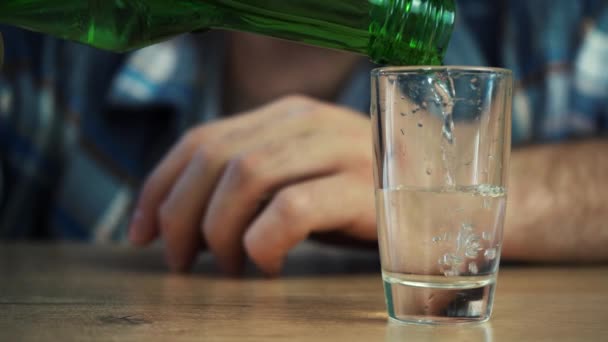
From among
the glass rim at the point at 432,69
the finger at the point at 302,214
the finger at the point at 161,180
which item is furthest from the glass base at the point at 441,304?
the finger at the point at 161,180

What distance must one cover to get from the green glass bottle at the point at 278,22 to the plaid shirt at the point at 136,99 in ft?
2.37

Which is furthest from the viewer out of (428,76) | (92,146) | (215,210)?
(92,146)

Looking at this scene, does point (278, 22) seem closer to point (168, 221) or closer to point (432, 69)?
point (432, 69)

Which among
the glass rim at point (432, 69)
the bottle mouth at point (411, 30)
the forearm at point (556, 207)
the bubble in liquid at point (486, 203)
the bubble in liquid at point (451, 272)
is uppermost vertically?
the bottle mouth at point (411, 30)

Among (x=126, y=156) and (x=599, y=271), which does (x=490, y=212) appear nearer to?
(x=599, y=271)

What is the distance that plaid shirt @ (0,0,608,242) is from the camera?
1185mm

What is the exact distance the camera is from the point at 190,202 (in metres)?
0.68

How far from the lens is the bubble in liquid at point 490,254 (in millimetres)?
414

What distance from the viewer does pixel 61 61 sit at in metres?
1.29

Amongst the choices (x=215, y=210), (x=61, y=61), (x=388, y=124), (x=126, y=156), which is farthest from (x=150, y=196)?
(x=61, y=61)

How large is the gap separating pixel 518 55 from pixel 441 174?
2.99 ft

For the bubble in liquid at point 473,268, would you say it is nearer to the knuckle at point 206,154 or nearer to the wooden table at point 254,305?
the wooden table at point 254,305

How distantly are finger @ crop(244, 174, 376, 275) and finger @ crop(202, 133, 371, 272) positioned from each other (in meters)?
0.02

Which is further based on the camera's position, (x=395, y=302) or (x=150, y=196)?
(x=150, y=196)
